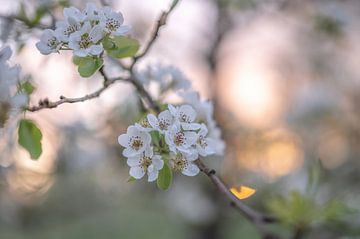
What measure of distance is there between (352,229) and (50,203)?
2.86m

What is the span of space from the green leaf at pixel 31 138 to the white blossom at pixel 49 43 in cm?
12

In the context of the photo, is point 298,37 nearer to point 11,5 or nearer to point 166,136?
point 11,5

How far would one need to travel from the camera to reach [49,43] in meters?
0.64

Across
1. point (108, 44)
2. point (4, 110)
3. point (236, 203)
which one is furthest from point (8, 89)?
point (236, 203)

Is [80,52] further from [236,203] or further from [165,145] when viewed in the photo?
[236,203]

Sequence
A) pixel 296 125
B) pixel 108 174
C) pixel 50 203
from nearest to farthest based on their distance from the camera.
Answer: pixel 296 125 → pixel 108 174 → pixel 50 203

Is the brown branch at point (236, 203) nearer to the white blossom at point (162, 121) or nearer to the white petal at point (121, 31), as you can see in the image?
the white blossom at point (162, 121)

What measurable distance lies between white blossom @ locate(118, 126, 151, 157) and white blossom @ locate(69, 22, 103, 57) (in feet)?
0.35

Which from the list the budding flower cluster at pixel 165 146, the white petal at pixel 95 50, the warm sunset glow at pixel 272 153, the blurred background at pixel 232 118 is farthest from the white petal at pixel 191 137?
the warm sunset glow at pixel 272 153

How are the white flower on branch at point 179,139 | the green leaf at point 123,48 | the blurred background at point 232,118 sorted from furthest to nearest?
the blurred background at point 232,118 < the green leaf at point 123,48 < the white flower on branch at point 179,139

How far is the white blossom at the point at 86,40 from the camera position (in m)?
0.62

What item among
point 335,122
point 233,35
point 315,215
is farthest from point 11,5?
point 335,122

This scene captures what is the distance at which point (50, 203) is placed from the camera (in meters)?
3.68

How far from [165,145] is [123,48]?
0.17m
